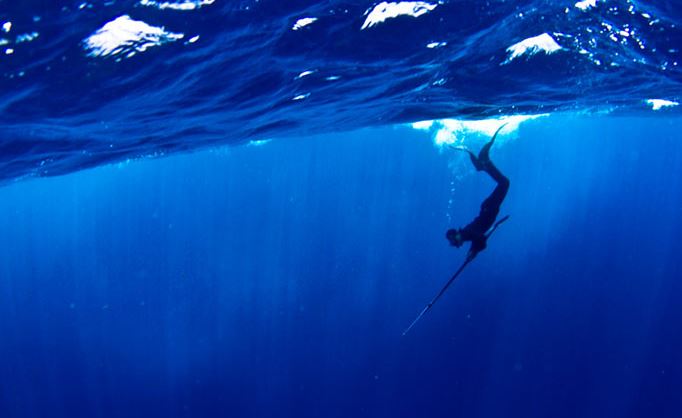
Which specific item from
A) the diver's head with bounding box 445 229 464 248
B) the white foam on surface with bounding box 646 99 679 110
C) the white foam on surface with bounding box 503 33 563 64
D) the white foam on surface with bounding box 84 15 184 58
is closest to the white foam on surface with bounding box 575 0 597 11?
the white foam on surface with bounding box 503 33 563 64

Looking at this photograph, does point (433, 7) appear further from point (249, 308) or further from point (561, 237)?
point (561, 237)

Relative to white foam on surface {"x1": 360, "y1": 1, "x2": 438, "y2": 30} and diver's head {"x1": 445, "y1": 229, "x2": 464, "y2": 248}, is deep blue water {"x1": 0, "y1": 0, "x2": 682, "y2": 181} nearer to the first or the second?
white foam on surface {"x1": 360, "y1": 1, "x2": 438, "y2": 30}

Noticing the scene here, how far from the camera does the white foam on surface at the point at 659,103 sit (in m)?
21.6

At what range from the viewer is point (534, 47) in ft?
36.1

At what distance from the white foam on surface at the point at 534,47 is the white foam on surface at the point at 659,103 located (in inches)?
522

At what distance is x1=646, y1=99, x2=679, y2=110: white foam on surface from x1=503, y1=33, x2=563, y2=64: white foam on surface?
1326 cm

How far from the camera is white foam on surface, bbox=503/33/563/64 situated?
1041 centimetres

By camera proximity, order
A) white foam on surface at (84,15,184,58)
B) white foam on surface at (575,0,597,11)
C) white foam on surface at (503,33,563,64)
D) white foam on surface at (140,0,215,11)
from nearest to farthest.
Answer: white foam on surface at (140,0,215,11), white foam on surface at (84,15,184,58), white foam on surface at (575,0,597,11), white foam on surface at (503,33,563,64)

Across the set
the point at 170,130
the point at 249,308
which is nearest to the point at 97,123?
the point at 170,130

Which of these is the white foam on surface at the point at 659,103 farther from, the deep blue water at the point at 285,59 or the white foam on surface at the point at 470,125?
the white foam on surface at the point at 470,125

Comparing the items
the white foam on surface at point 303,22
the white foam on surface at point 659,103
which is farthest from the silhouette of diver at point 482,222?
the white foam on surface at point 659,103

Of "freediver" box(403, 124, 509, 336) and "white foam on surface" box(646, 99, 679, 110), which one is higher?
"freediver" box(403, 124, 509, 336)

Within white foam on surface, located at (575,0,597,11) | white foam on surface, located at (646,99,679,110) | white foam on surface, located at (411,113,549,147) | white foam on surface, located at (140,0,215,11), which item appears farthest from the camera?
white foam on surface, located at (411,113,549,147)

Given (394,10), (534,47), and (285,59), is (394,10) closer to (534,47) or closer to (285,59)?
(285,59)
